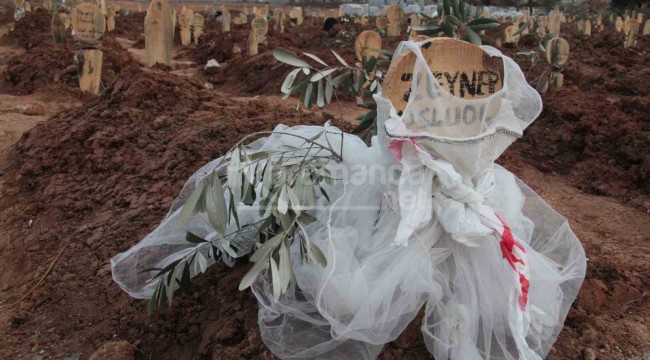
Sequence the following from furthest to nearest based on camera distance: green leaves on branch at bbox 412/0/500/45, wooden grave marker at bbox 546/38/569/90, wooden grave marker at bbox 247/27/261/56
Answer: wooden grave marker at bbox 247/27/261/56, wooden grave marker at bbox 546/38/569/90, green leaves on branch at bbox 412/0/500/45

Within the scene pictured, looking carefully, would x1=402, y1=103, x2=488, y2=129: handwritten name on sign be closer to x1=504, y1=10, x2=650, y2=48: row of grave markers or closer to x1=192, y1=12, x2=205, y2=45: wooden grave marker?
x1=504, y1=10, x2=650, y2=48: row of grave markers

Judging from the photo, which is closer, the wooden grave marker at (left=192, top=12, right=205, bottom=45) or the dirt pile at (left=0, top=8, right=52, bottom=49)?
the dirt pile at (left=0, top=8, right=52, bottom=49)

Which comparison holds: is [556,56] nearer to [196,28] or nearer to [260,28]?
[260,28]

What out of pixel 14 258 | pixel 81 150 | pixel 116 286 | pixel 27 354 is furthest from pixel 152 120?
pixel 27 354

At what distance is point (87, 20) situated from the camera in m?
5.65

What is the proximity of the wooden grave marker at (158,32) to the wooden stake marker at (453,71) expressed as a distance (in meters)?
4.53

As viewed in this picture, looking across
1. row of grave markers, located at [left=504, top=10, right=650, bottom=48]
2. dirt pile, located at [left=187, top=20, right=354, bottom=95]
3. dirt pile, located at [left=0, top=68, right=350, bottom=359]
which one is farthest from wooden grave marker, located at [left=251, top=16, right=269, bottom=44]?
dirt pile, located at [left=0, top=68, right=350, bottom=359]

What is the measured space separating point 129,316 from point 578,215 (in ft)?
8.95

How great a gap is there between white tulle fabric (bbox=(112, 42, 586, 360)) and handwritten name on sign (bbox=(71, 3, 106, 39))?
16.2ft

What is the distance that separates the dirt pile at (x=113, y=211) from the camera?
194 cm

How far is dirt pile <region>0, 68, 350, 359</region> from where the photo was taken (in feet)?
6.38

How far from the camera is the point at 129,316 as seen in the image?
6.64 feet

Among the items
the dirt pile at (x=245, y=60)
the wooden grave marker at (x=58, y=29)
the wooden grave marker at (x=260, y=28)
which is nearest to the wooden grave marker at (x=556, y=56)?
the dirt pile at (x=245, y=60)

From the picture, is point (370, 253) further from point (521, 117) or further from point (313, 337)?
point (521, 117)
